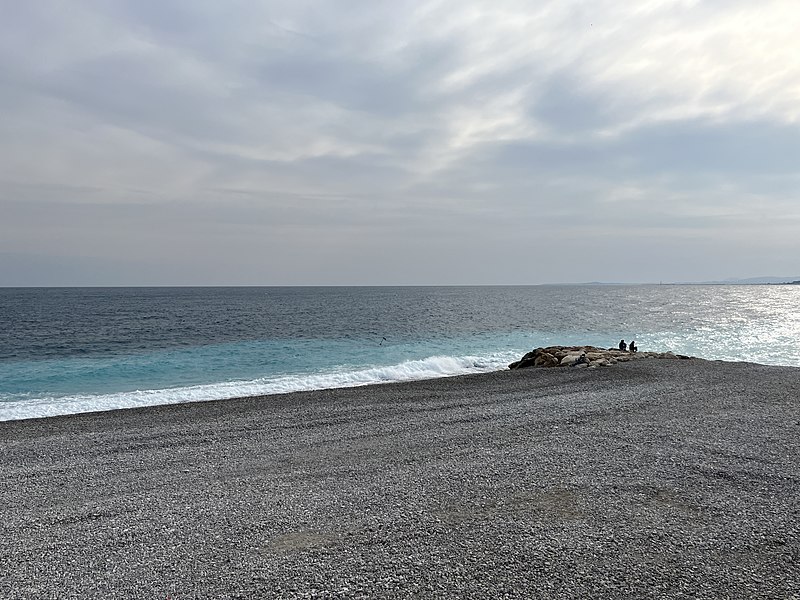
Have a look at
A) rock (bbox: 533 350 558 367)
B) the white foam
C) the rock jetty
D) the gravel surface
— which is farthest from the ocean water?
the gravel surface

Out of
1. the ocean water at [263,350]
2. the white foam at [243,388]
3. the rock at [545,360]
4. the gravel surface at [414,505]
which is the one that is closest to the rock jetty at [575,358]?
the rock at [545,360]

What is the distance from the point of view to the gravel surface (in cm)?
497

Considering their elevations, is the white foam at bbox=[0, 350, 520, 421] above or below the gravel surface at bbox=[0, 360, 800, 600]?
below

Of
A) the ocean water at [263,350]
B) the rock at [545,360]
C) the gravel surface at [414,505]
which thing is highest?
the gravel surface at [414,505]

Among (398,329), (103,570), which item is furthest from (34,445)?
(398,329)

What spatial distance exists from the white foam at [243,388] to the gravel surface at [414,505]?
495 centimetres

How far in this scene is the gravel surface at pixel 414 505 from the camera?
497cm

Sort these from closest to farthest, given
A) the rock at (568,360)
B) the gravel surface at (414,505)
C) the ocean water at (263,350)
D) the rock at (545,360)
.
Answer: the gravel surface at (414,505) < the ocean water at (263,350) < the rock at (568,360) < the rock at (545,360)

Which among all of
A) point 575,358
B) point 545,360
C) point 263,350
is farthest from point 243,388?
point 575,358

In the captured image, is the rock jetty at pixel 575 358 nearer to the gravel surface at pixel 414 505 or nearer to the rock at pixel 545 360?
the rock at pixel 545 360

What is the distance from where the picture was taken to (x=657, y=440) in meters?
9.64

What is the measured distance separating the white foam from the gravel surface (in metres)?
4.95

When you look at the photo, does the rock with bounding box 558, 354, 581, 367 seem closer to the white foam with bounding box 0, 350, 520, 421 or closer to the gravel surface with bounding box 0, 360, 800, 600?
the white foam with bounding box 0, 350, 520, 421

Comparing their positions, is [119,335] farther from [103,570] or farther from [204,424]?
[103,570]
